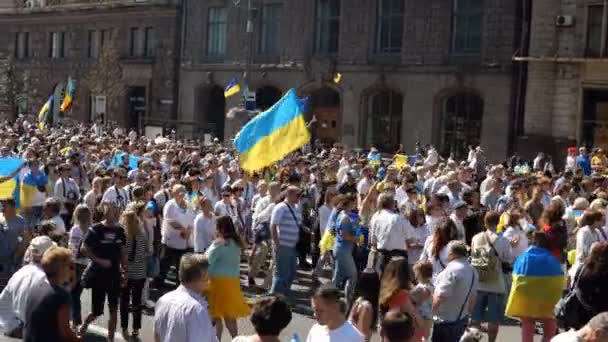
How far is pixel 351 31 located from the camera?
38.0 metres

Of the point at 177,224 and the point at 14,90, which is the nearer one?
the point at 177,224

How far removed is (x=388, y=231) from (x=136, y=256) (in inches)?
130

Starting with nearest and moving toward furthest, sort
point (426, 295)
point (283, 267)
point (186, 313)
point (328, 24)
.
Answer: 1. point (186, 313)
2. point (426, 295)
3. point (283, 267)
4. point (328, 24)

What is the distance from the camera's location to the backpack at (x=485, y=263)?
1090 centimetres

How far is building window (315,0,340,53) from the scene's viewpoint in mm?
39062

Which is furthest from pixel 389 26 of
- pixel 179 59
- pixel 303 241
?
pixel 303 241

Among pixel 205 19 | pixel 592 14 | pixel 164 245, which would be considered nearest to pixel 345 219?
pixel 164 245

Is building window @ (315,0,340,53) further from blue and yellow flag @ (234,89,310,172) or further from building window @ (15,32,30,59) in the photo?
building window @ (15,32,30,59)

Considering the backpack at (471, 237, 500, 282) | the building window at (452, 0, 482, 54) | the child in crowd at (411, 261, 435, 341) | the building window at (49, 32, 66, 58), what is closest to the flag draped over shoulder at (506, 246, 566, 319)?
the backpack at (471, 237, 500, 282)

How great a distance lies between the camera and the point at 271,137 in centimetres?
1741

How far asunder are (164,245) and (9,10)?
49431mm

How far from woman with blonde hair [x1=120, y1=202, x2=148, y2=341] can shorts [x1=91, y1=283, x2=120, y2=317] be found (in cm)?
36

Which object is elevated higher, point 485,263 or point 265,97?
point 265,97

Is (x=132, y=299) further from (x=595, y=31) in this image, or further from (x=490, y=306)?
(x=595, y=31)
